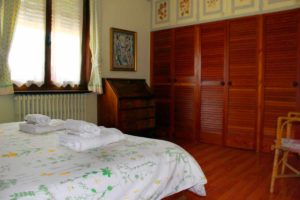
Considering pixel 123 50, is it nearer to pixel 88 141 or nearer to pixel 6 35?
Answer: pixel 6 35

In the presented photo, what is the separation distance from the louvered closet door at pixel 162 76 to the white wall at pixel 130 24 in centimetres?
13

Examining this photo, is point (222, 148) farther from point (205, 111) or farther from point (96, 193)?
point (96, 193)

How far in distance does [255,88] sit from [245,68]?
0.30 meters

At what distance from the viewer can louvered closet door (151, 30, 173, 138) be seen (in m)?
4.32

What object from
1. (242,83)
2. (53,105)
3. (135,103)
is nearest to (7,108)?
(53,105)

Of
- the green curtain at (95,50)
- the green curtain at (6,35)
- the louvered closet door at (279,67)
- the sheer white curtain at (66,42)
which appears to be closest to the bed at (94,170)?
the green curtain at (6,35)

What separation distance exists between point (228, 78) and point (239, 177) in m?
1.58

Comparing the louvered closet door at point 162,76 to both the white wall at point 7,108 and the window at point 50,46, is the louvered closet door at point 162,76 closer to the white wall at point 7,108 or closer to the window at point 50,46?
the window at point 50,46

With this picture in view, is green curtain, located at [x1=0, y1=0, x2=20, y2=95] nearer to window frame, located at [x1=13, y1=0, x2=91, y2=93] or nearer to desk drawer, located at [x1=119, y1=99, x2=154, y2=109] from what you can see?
window frame, located at [x1=13, y1=0, x2=91, y2=93]

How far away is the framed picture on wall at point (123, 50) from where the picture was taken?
392 centimetres

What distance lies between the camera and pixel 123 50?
4059mm

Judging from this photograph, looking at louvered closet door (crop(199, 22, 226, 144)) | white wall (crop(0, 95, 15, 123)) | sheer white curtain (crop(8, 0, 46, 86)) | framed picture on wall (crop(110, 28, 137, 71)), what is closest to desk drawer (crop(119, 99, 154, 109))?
framed picture on wall (crop(110, 28, 137, 71))

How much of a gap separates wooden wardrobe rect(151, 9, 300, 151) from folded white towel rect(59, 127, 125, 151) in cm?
240

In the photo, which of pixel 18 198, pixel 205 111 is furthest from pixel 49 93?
pixel 18 198
